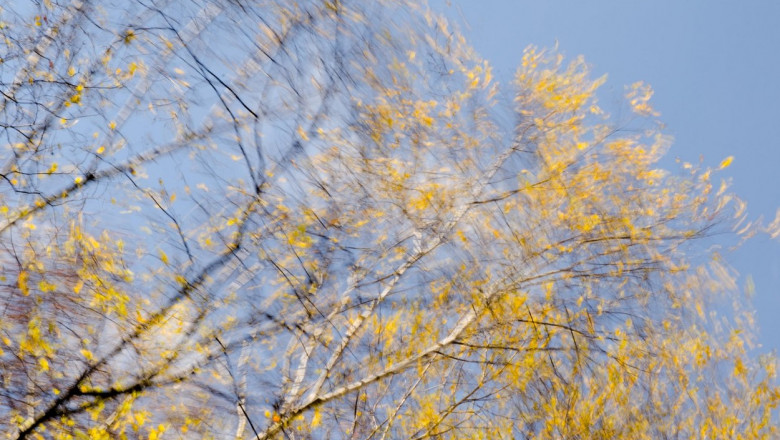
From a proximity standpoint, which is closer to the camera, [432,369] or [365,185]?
[365,185]

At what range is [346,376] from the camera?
477 cm

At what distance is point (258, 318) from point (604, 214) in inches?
167

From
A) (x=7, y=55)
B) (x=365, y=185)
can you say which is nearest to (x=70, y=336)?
(x=7, y=55)

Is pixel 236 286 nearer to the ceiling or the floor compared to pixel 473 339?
nearer to the ceiling

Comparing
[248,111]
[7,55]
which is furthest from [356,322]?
[7,55]

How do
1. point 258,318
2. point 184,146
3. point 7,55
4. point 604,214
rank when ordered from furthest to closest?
1. point 604,214
2. point 184,146
3. point 258,318
4. point 7,55

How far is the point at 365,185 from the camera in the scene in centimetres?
530

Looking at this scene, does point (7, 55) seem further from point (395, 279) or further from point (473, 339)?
point (473, 339)

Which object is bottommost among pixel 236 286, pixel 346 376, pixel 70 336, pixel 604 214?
pixel 346 376

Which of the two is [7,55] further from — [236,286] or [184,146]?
[236,286]

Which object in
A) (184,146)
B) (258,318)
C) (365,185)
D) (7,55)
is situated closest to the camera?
(7,55)

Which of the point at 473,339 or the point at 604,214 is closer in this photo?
the point at 473,339

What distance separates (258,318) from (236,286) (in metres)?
0.41

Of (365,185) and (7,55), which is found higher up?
(7,55)
